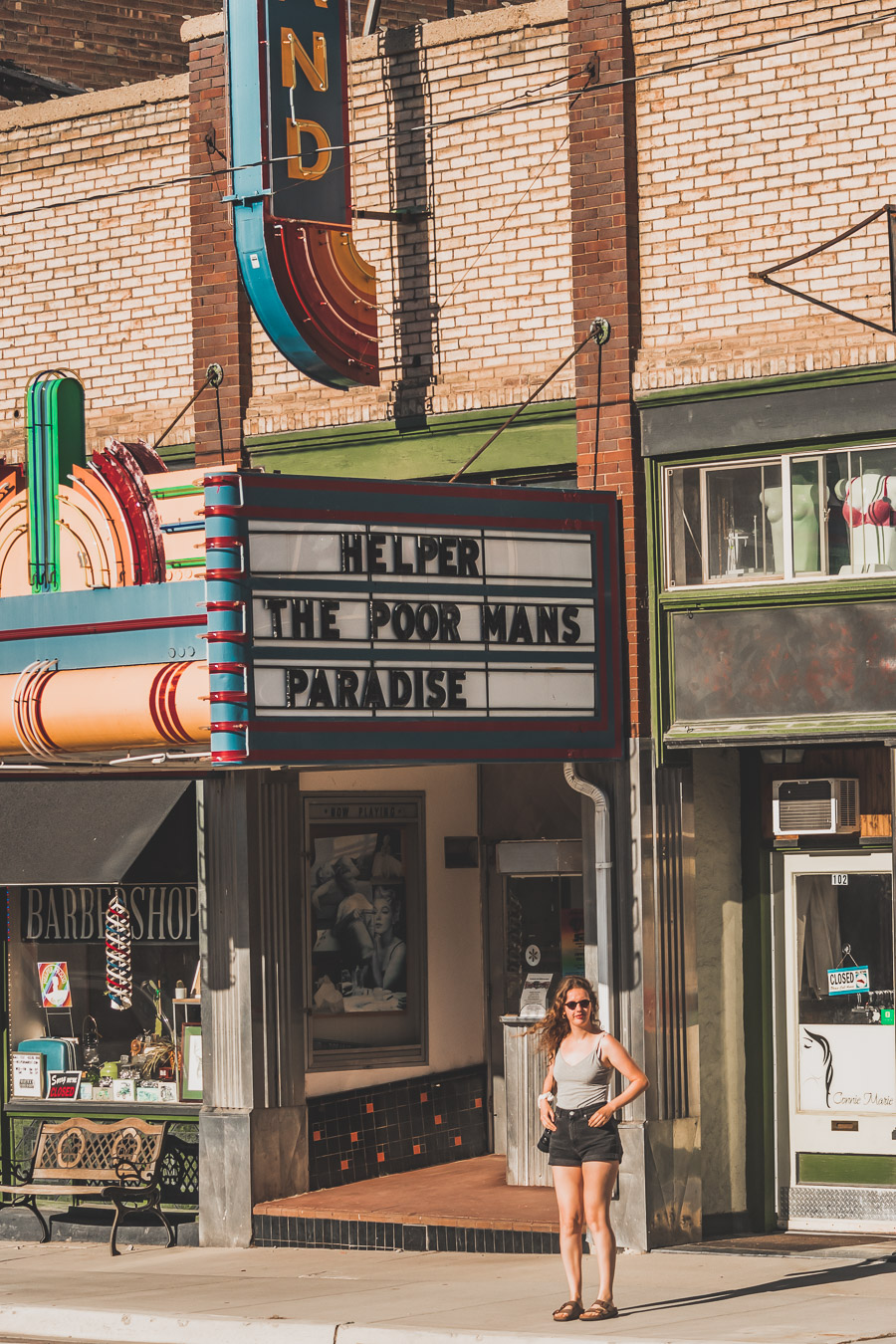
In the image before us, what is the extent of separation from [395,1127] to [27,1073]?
2.78 metres

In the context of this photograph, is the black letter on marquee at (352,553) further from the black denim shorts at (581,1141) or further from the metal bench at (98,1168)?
the metal bench at (98,1168)

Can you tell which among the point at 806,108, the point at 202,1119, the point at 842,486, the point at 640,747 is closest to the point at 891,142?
the point at 806,108

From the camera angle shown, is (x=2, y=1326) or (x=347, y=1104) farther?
(x=347, y=1104)

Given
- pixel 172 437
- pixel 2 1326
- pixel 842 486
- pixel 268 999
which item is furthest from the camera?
pixel 172 437

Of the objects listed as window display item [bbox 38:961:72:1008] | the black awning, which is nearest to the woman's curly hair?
the black awning

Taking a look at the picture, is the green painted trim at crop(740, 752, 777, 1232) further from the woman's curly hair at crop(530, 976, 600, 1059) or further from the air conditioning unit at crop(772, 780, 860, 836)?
the woman's curly hair at crop(530, 976, 600, 1059)

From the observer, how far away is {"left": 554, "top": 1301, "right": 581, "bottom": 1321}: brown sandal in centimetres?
1041

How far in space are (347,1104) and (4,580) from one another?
170 inches

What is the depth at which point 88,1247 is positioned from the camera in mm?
14242

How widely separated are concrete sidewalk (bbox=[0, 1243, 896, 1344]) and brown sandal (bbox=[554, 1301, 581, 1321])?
0.09 metres

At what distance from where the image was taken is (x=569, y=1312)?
10.4m

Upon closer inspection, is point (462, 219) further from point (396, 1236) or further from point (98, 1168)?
point (98, 1168)

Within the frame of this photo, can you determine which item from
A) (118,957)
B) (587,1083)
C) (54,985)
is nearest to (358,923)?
(118,957)

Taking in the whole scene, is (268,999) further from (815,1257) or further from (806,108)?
(806,108)
